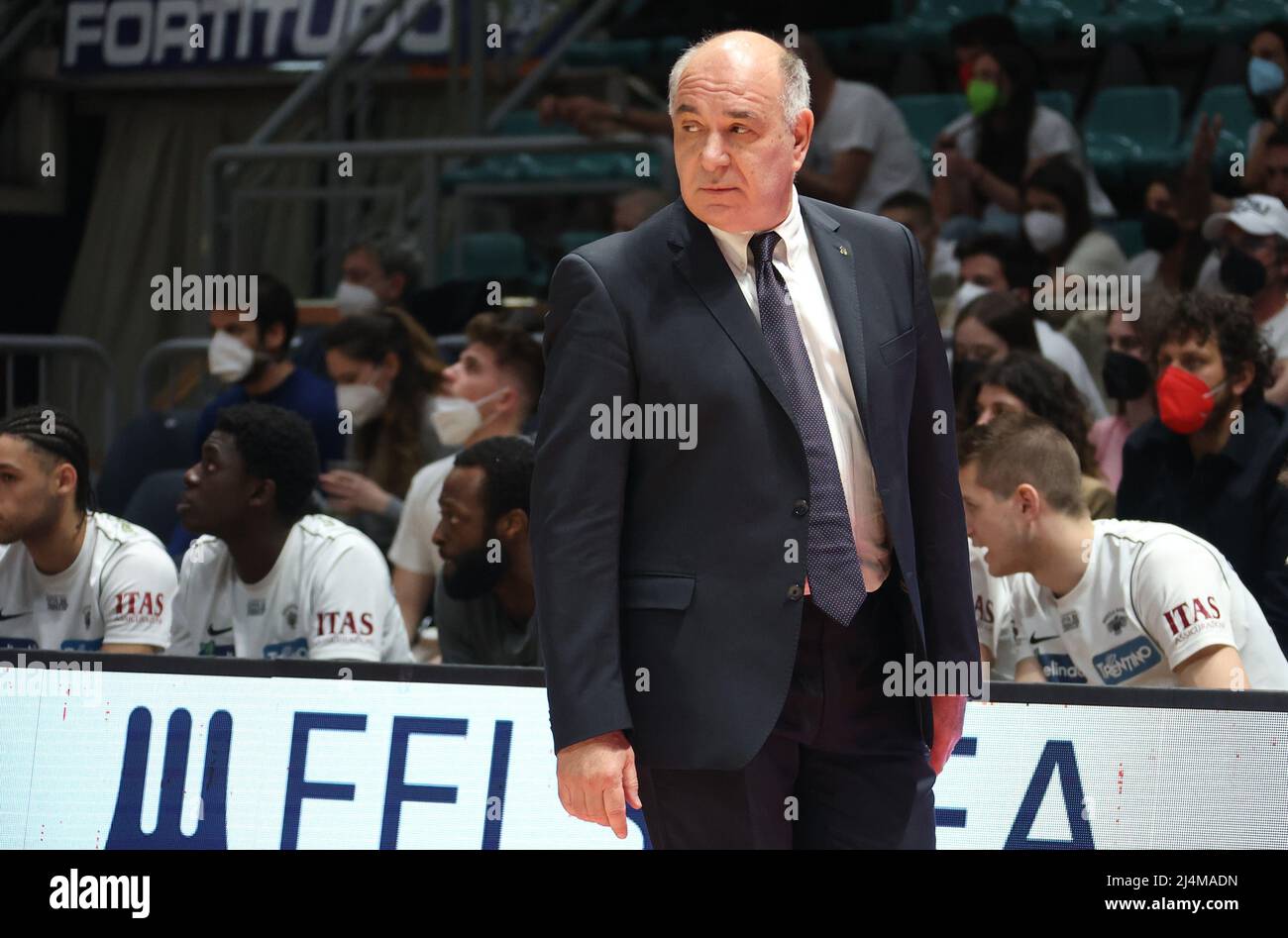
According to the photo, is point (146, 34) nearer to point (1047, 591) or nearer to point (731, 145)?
point (1047, 591)

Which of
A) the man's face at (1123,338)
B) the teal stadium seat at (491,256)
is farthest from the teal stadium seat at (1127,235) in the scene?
the teal stadium seat at (491,256)

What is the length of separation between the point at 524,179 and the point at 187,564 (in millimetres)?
3982

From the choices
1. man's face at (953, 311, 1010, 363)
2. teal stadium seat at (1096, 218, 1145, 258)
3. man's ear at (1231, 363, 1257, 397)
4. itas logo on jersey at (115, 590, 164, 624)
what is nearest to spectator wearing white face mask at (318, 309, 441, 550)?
itas logo on jersey at (115, 590, 164, 624)

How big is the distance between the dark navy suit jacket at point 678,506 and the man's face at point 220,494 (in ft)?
9.73

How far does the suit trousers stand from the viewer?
256 centimetres

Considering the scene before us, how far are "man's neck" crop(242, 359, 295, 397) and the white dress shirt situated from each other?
4.23 meters

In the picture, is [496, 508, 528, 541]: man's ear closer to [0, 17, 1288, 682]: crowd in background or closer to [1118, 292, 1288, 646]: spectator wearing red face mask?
[0, 17, 1288, 682]: crowd in background

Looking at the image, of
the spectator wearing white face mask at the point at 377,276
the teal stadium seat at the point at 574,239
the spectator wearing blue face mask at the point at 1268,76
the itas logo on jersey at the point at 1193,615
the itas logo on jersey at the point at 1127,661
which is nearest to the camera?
the itas logo on jersey at the point at 1193,615

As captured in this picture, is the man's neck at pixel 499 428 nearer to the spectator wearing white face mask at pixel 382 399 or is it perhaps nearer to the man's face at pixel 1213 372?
the spectator wearing white face mask at pixel 382 399

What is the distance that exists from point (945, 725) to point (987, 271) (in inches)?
168

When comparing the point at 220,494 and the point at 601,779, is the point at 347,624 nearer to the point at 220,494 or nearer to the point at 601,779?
the point at 220,494

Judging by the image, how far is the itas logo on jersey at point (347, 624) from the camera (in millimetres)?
5137

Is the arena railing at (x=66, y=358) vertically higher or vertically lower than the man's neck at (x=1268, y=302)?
higher

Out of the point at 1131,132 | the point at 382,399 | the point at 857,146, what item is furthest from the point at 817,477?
the point at 1131,132
